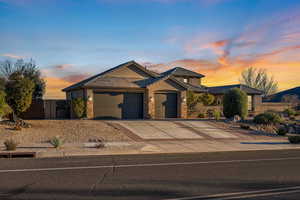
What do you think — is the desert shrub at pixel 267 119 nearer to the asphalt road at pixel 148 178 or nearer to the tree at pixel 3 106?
the asphalt road at pixel 148 178

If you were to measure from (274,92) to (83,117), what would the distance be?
71.5 metres

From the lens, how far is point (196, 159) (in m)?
11.8

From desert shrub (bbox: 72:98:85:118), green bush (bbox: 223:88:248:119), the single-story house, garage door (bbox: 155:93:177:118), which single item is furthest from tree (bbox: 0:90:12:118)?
green bush (bbox: 223:88:248:119)

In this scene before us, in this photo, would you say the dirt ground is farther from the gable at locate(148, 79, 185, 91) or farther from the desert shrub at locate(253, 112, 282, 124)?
the desert shrub at locate(253, 112, 282, 124)

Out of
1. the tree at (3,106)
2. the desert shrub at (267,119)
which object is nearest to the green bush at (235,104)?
the desert shrub at (267,119)

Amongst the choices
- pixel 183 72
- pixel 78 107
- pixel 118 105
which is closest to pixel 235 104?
pixel 118 105

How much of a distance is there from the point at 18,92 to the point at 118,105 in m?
9.15

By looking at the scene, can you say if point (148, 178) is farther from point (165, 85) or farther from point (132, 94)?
point (165, 85)

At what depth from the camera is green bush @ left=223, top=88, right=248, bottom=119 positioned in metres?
27.2

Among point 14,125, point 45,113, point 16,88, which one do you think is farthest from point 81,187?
point 45,113

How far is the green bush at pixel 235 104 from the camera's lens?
27156mm

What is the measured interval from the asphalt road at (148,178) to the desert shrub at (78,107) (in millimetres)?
13264

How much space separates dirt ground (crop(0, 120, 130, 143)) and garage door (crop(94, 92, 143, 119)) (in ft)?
15.7

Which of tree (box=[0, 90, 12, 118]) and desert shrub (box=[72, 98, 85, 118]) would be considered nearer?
tree (box=[0, 90, 12, 118])
